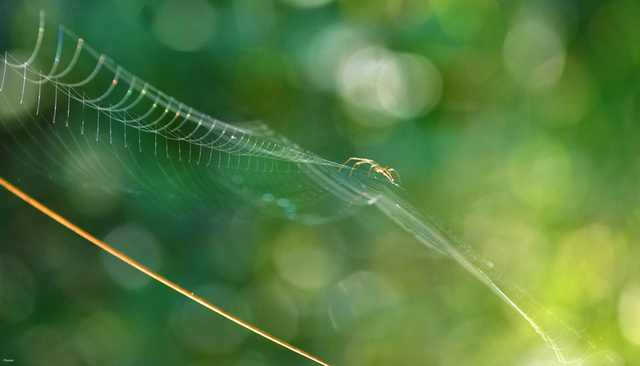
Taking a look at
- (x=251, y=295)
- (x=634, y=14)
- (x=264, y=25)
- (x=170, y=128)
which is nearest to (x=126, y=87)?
(x=170, y=128)

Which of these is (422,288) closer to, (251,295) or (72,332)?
(251,295)

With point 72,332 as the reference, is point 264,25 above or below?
above

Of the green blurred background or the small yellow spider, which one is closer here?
the small yellow spider

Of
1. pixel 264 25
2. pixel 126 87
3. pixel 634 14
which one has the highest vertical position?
pixel 634 14

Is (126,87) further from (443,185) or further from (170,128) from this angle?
(443,185)

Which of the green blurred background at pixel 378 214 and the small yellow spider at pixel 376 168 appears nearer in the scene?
the small yellow spider at pixel 376 168

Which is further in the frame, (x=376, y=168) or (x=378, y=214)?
(x=378, y=214)

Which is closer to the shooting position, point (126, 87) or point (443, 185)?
point (126, 87)
